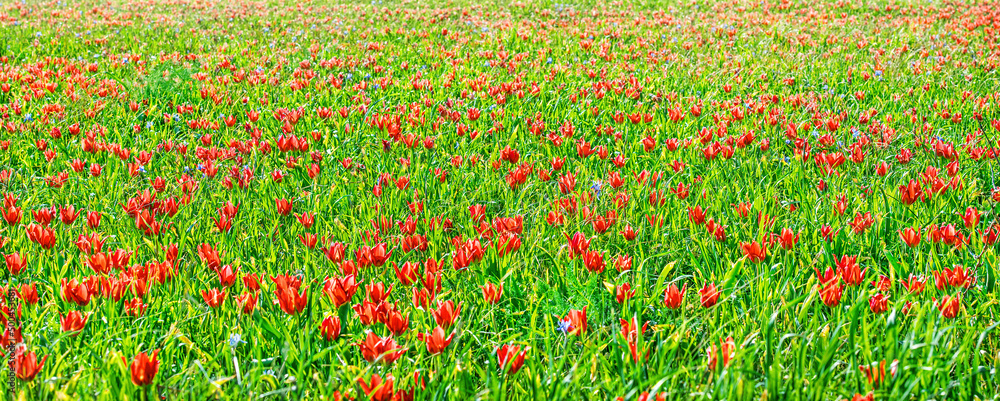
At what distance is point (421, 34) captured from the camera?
9.98 meters

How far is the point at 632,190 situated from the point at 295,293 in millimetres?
1949

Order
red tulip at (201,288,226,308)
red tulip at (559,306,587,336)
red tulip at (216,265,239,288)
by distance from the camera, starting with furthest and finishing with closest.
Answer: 1. red tulip at (216,265,239,288)
2. red tulip at (201,288,226,308)
3. red tulip at (559,306,587,336)

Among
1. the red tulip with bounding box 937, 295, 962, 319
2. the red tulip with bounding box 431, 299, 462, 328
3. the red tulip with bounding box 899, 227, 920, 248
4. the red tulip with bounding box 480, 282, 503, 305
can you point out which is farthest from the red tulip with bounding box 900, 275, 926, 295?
the red tulip with bounding box 431, 299, 462, 328

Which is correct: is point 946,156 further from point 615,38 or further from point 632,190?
point 615,38

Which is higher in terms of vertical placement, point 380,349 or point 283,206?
point 380,349

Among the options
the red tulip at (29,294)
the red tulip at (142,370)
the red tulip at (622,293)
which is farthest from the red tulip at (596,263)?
the red tulip at (29,294)

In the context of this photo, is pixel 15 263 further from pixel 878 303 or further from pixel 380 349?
pixel 878 303

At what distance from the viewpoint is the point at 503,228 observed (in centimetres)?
310

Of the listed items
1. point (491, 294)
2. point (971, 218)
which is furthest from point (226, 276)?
point (971, 218)

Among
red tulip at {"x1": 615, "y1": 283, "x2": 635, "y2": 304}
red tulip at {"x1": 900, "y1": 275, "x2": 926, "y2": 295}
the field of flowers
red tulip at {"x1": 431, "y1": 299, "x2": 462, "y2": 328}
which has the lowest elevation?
the field of flowers

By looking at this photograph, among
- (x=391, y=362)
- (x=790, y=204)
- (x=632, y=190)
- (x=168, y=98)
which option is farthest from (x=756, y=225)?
(x=168, y=98)

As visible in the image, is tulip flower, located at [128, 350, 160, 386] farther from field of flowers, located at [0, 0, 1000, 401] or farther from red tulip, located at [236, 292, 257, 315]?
red tulip, located at [236, 292, 257, 315]

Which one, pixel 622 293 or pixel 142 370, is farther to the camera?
pixel 622 293

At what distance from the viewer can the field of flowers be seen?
210 cm
